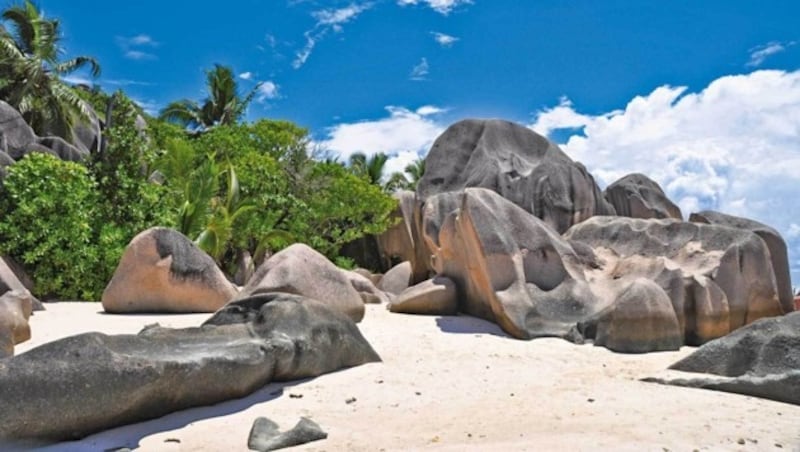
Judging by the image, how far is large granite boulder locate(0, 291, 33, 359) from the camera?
6.43 m

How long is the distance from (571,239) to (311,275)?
526 cm

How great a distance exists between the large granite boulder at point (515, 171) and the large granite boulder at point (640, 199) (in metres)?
2.38

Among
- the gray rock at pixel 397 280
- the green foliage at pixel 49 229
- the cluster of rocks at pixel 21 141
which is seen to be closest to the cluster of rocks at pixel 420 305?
the green foliage at pixel 49 229

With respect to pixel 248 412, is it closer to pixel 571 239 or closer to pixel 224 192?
pixel 571 239

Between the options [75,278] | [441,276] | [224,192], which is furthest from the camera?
[224,192]

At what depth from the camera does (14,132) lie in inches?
883

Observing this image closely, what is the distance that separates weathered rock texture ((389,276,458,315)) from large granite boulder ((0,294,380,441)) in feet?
14.1

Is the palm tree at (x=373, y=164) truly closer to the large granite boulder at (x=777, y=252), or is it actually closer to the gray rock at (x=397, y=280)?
the gray rock at (x=397, y=280)

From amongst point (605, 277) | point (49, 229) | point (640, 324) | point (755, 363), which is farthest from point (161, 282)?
point (755, 363)

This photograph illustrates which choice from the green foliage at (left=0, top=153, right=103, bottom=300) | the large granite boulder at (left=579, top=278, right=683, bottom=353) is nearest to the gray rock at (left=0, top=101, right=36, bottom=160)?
the green foliage at (left=0, top=153, right=103, bottom=300)

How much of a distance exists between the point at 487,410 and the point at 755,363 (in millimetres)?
2924

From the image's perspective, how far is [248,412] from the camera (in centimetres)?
493

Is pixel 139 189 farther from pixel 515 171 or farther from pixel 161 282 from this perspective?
pixel 515 171

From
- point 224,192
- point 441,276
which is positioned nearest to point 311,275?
point 441,276
